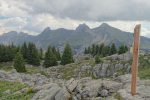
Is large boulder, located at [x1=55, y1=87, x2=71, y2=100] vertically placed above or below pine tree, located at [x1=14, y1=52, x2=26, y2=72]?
above

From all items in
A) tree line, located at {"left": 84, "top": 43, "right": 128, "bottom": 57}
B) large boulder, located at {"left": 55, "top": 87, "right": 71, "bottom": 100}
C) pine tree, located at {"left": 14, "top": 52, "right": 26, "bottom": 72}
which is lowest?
pine tree, located at {"left": 14, "top": 52, "right": 26, "bottom": 72}

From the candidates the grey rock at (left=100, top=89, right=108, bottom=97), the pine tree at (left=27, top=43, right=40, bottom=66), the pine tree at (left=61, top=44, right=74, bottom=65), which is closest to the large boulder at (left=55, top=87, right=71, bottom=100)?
the grey rock at (left=100, top=89, right=108, bottom=97)

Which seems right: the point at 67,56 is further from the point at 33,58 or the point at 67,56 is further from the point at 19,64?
the point at 19,64

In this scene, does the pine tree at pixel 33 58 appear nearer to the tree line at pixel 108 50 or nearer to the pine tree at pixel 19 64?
the pine tree at pixel 19 64

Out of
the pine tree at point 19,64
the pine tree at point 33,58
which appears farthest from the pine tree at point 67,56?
the pine tree at point 19,64

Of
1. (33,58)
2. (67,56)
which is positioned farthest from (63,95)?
(33,58)

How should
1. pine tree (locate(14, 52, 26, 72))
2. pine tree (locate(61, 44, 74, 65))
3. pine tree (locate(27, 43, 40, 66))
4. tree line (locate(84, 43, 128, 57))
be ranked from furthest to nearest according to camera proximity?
tree line (locate(84, 43, 128, 57))
pine tree (locate(27, 43, 40, 66))
pine tree (locate(61, 44, 74, 65))
pine tree (locate(14, 52, 26, 72))

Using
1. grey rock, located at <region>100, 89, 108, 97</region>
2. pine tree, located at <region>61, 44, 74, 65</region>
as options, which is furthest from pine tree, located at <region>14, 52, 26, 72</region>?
grey rock, located at <region>100, 89, 108, 97</region>

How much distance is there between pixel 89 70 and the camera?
101m

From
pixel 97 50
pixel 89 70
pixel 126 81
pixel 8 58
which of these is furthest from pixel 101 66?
pixel 126 81

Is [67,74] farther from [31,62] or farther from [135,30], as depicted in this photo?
[135,30]

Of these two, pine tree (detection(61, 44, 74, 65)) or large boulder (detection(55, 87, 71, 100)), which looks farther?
pine tree (detection(61, 44, 74, 65))

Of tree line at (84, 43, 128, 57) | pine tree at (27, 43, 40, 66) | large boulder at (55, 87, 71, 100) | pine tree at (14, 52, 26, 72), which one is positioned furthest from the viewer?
tree line at (84, 43, 128, 57)

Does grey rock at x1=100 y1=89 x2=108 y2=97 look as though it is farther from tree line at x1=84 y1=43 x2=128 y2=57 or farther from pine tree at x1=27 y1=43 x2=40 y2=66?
tree line at x1=84 y1=43 x2=128 y2=57
